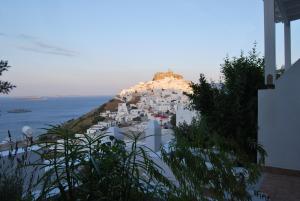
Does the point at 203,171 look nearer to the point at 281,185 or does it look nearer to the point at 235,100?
the point at 281,185

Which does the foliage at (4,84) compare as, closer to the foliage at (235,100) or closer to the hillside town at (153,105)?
the foliage at (235,100)

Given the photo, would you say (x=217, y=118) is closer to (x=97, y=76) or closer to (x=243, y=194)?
(x=243, y=194)

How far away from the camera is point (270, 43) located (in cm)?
603

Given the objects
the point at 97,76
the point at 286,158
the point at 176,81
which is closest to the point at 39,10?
the point at 286,158

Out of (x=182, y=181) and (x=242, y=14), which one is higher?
(x=242, y=14)

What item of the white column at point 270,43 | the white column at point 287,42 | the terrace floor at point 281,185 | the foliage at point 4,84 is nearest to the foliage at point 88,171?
the foliage at point 4,84

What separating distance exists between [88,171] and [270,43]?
5298 mm

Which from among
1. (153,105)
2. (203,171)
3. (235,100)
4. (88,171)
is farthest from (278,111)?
(153,105)

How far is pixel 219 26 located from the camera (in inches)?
476

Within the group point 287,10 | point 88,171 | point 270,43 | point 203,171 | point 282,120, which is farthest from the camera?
point 287,10

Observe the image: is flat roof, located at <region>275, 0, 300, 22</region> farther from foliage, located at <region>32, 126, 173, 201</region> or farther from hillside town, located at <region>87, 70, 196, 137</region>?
foliage, located at <region>32, 126, 173, 201</region>

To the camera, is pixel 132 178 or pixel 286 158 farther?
pixel 286 158

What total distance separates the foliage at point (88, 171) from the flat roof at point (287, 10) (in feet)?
20.3

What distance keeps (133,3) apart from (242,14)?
421cm
